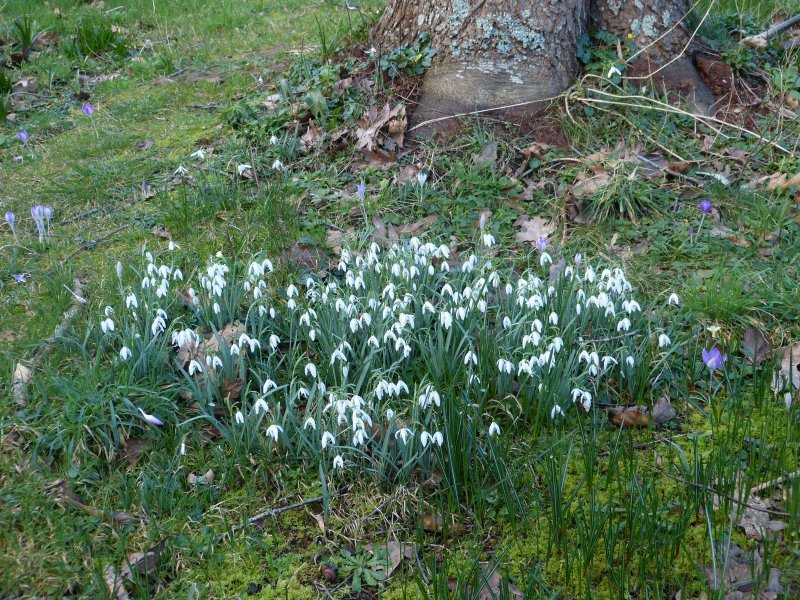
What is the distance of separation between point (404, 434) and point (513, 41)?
2.99 m

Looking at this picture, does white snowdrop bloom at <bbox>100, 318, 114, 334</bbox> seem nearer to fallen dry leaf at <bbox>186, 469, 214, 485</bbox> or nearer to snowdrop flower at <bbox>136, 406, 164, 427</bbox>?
snowdrop flower at <bbox>136, 406, 164, 427</bbox>

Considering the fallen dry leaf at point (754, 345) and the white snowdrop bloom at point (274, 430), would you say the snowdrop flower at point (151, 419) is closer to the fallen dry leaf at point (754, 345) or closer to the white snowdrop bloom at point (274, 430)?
the white snowdrop bloom at point (274, 430)

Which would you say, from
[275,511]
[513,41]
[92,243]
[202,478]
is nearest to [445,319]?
[275,511]

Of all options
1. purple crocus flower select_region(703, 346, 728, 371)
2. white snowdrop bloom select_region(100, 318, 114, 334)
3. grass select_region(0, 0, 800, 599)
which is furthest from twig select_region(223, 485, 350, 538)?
purple crocus flower select_region(703, 346, 728, 371)

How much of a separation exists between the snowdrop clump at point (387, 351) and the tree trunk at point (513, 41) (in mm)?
1660

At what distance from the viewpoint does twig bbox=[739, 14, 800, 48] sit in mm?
5340

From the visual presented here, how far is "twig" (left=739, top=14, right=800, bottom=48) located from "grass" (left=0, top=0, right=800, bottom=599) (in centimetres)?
21

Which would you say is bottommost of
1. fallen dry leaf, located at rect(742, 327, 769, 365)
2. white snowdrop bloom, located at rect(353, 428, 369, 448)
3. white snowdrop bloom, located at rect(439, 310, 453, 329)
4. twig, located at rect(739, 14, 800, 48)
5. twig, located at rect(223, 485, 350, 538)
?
twig, located at rect(223, 485, 350, 538)

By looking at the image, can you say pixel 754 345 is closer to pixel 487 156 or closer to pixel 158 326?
pixel 487 156

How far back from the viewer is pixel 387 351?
3250mm

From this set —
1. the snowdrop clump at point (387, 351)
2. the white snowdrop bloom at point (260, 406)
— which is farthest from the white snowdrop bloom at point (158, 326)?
the white snowdrop bloom at point (260, 406)

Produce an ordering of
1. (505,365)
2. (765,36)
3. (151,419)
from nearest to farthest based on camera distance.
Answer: (151,419), (505,365), (765,36)

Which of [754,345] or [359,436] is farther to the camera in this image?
[754,345]

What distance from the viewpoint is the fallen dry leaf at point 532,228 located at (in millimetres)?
4238
